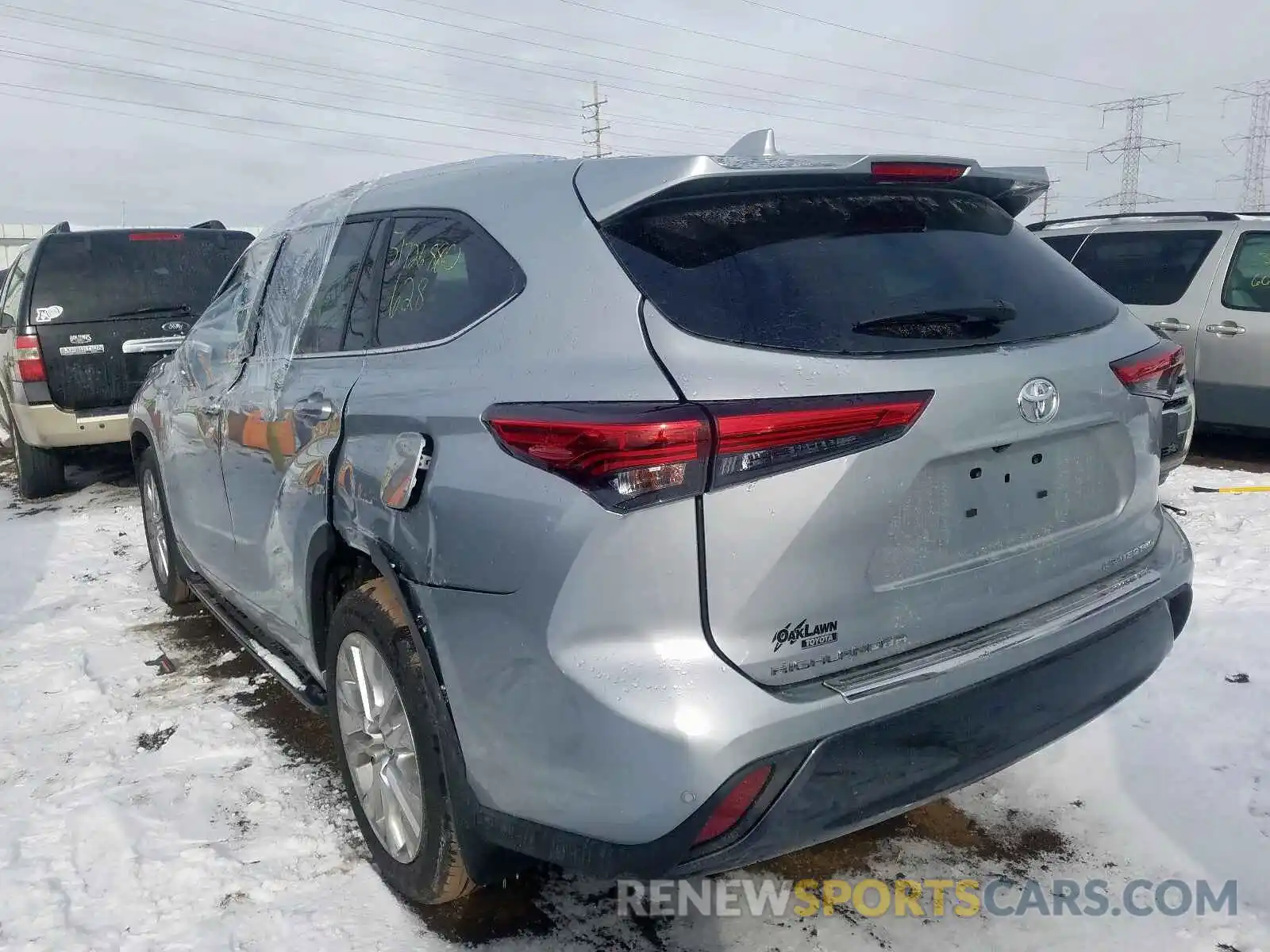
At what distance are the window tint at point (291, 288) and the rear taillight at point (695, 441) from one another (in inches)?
61.5

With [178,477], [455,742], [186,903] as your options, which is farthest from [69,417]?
[455,742]

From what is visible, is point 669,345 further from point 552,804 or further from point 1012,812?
point 1012,812

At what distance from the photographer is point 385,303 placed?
260cm

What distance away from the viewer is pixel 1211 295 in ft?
22.7

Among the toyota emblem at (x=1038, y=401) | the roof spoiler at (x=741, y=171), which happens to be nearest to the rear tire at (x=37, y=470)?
the roof spoiler at (x=741, y=171)

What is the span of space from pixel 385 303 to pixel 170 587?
2926 mm

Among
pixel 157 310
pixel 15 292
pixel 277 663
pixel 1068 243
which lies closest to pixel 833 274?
pixel 277 663

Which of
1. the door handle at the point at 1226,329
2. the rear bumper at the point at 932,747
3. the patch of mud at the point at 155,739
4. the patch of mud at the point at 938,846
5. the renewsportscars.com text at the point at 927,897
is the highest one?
the door handle at the point at 1226,329

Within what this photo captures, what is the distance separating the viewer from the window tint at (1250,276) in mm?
6770

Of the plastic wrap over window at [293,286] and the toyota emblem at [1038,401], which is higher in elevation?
the plastic wrap over window at [293,286]

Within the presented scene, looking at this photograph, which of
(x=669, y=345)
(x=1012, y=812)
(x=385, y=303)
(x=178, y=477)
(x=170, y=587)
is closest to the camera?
(x=669, y=345)

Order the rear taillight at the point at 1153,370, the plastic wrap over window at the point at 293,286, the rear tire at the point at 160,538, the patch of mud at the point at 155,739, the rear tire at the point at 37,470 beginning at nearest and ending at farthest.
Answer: the rear taillight at the point at 1153,370 < the plastic wrap over window at the point at 293,286 < the patch of mud at the point at 155,739 < the rear tire at the point at 160,538 < the rear tire at the point at 37,470

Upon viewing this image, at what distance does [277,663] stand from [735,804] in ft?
6.56

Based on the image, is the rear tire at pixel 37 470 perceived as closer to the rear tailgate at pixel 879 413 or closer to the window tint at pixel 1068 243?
the rear tailgate at pixel 879 413
